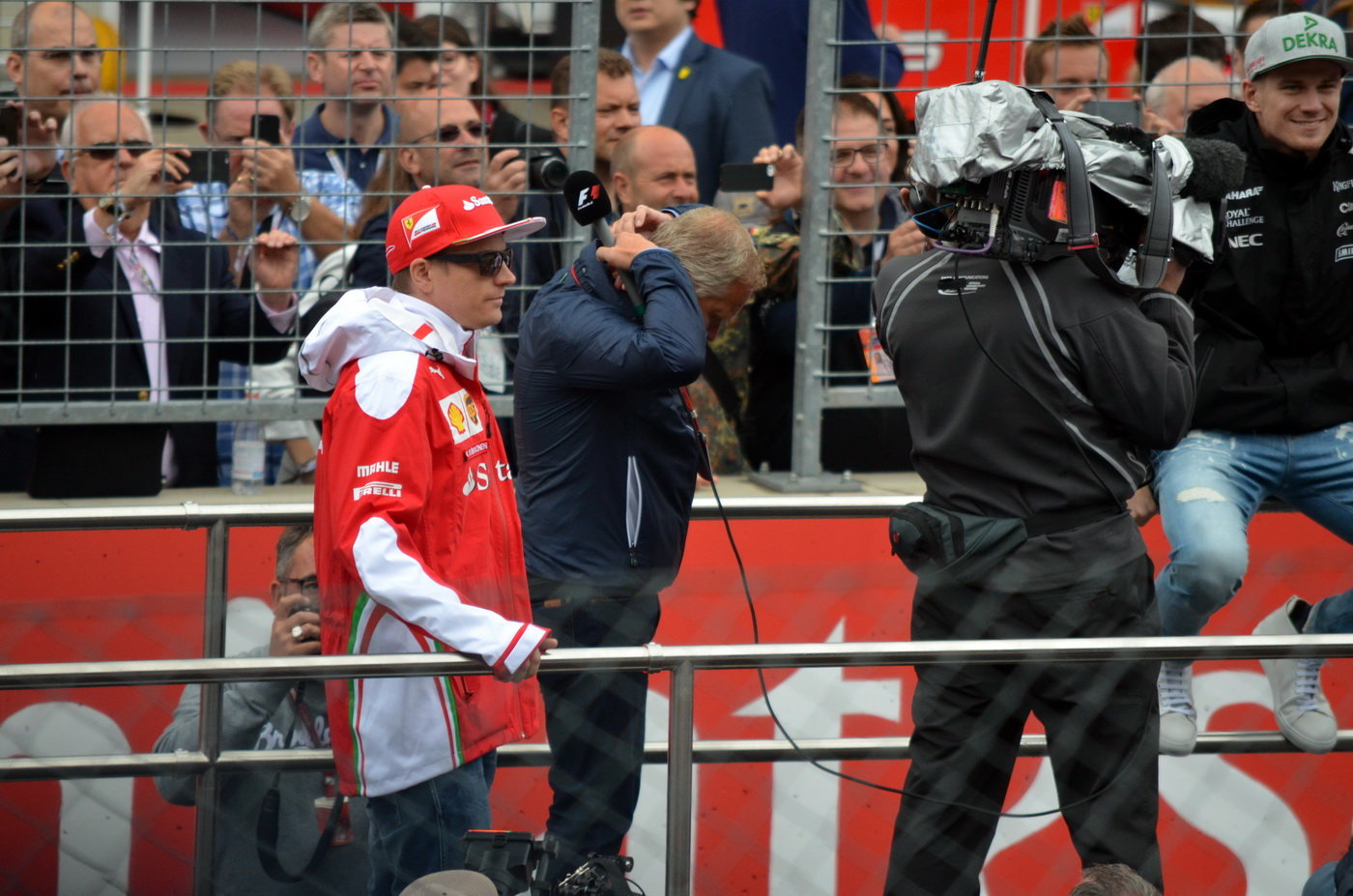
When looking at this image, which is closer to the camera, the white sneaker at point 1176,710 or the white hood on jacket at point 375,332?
the white hood on jacket at point 375,332

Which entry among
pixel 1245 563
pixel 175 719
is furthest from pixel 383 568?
pixel 1245 563

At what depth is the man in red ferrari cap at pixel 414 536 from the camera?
2781mm

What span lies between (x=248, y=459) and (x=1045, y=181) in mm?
2433

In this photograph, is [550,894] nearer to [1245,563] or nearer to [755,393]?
[1245,563]

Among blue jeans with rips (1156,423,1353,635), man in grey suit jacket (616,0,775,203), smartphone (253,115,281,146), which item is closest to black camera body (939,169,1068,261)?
blue jeans with rips (1156,423,1353,635)

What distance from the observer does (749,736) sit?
12.3 feet

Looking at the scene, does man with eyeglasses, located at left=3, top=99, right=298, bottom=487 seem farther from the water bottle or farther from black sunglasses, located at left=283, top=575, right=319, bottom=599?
black sunglasses, located at left=283, top=575, right=319, bottom=599

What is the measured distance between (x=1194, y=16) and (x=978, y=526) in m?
2.32

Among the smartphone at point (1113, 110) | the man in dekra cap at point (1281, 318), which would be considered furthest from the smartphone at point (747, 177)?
the man in dekra cap at point (1281, 318)

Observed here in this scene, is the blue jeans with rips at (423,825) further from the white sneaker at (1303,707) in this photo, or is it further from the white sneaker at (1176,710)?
the white sneaker at (1303,707)

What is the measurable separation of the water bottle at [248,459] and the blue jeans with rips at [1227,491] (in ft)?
7.93

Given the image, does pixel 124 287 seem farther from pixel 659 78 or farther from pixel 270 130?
pixel 659 78

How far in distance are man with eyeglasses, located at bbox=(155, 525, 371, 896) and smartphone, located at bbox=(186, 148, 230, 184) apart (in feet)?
4.43

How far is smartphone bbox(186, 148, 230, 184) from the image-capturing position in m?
4.21
